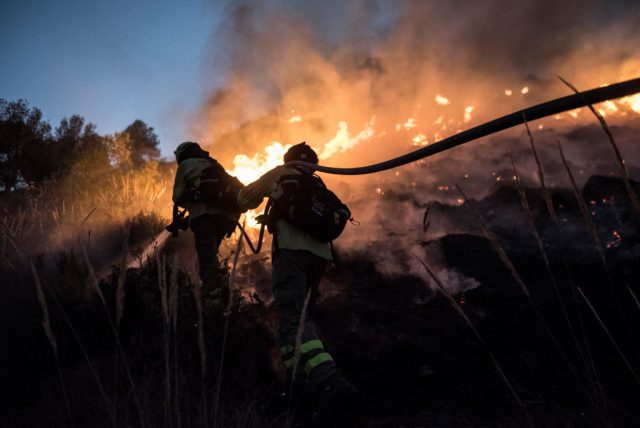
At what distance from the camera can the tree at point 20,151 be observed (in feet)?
42.2

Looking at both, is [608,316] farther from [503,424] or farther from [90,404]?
[90,404]

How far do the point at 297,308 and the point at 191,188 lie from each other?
2.27m

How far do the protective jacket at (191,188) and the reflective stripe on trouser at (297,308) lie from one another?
1487mm

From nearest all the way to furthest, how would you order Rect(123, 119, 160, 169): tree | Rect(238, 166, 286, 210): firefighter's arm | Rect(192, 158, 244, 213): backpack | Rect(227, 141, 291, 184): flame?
Rect(238, 166, 286, 210): firefighter's arm < Rect(192, 158, 244, 213): backpack < Rect(227, 141, 291, 184): flame < Rect(123, 119, 160, 169): tree

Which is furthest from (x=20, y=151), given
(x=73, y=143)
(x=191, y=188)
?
(x=191, y=188)

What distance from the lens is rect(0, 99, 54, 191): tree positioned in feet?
42.2

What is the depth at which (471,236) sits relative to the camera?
890cm

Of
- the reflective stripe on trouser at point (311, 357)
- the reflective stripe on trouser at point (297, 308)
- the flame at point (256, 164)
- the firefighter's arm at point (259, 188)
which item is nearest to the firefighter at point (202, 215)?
the firefighter's arm at point (259, 188)

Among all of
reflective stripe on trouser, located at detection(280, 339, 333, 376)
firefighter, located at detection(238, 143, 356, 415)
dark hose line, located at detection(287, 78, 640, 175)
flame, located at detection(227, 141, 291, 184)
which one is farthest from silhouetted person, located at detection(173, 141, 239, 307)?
flame, located at detection(227, 141, 291, 184)

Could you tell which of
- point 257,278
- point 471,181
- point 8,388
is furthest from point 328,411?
point 471,181

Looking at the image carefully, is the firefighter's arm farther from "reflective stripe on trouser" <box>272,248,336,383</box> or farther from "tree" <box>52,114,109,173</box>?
→ "tree" <box>52,114,109,173</box>

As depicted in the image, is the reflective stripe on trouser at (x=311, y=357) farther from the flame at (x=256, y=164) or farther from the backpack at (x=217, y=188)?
the flame at (x=256, y=164)

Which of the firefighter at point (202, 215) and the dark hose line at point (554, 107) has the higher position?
the firefighter at point (202, 215)

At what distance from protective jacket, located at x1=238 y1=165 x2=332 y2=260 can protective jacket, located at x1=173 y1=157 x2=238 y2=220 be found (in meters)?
0.97
